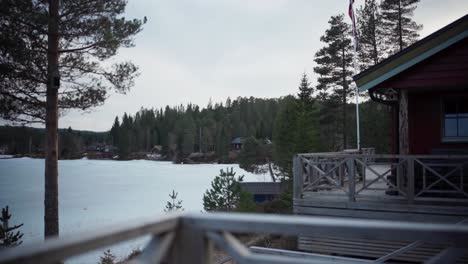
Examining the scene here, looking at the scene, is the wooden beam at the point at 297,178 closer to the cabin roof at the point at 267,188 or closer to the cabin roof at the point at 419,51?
the cabin roof at the point at 419,51

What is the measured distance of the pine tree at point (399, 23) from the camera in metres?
26.3

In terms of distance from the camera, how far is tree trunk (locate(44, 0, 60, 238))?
9195mm

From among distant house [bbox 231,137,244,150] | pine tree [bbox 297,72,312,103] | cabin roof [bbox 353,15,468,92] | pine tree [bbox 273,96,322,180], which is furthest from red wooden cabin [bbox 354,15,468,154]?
distant house [bbox 231,137,244,150]

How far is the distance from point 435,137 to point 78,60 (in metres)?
9.83

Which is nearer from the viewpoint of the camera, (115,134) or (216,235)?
(216,235)

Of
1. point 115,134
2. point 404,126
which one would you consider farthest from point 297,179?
point 115,134

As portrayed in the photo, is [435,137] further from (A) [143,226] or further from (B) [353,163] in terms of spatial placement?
(A) [143,226]

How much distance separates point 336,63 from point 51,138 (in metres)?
24.1

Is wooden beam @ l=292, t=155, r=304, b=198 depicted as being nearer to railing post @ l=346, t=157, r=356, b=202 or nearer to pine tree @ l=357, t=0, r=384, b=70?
railing post @ l=346, t=157, r=356, b=202

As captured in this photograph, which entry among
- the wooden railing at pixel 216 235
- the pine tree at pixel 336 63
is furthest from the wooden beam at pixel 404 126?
the pine tree at pixel 336 63

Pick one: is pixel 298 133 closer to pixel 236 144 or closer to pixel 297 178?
pixel 297 178

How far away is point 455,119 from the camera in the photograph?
8570 mm

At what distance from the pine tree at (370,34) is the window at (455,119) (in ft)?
64.6

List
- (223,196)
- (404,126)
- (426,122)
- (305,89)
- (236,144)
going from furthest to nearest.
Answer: (236,144) < (305,89) < (223,196) < (426,122) < (404,126)
